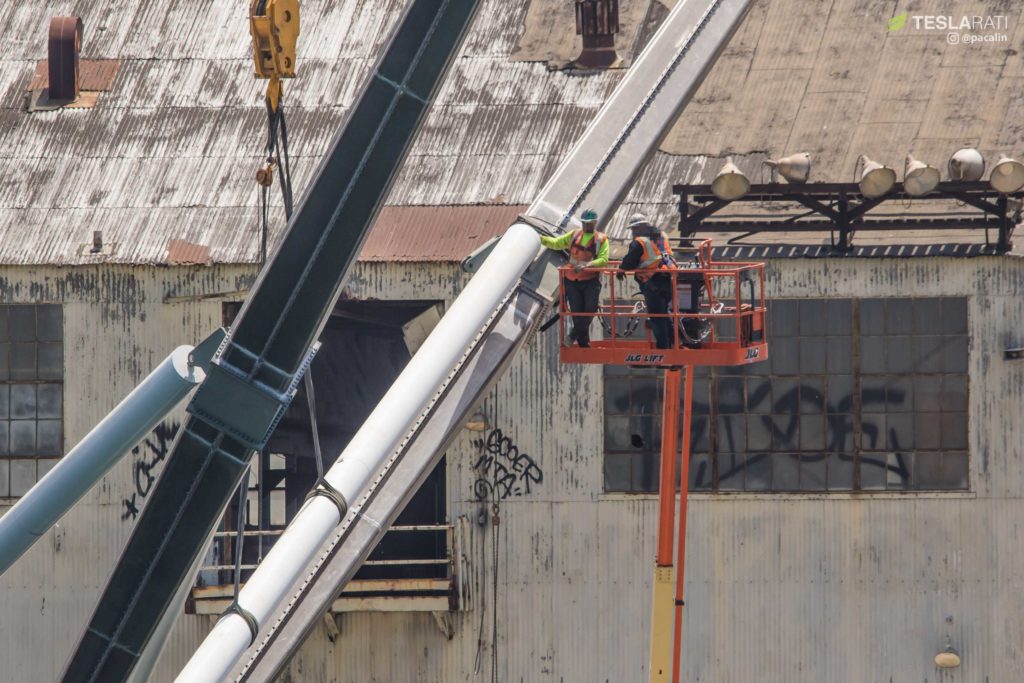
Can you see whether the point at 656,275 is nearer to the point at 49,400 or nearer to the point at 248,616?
the point at 248,616

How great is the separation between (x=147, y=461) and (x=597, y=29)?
11.7m

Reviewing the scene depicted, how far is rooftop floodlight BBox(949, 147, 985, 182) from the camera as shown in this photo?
2373 cm

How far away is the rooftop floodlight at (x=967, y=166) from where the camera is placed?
23.7 m

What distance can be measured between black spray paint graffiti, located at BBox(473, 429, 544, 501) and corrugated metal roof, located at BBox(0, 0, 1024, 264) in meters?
3.58

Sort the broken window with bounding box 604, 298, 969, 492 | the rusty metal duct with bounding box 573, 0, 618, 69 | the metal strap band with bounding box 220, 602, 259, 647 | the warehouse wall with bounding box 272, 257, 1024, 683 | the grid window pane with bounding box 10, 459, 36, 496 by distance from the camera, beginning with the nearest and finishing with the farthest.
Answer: the metal strap band with bounding box 220, 602, 259, 647 → the warehouse wall with bounding box 272, 257, 1024, 683 → the broken window with bounding box 604, 298, 969, 492 → the grid window pane with bounding box 10, 459, 36, 496 → the rusty metal duct with bounding box 573, 0, 618, 69

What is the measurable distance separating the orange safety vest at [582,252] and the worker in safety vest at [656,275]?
37 cm

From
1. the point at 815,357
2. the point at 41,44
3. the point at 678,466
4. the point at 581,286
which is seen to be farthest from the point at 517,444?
the point at 41,44

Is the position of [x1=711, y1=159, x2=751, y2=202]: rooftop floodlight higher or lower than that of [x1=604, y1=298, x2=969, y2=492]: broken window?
higher

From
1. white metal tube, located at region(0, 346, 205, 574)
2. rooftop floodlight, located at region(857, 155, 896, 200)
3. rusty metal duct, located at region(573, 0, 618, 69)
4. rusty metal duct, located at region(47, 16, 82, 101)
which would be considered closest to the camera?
white metal tube, located at region(0, 346, 205, 574)

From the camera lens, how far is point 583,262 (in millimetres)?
18391

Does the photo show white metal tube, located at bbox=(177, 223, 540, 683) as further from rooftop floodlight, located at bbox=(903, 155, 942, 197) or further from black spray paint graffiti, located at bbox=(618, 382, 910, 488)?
rooftop floodlight, located at bbox=(903, 155, 942, 197)

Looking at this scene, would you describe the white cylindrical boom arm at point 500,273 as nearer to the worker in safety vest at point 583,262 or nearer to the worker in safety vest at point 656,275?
the worker in safety vest at point 583,262

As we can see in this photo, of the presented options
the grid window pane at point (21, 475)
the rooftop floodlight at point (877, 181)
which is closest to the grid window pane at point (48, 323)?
the grid window pane at point (21, 475)

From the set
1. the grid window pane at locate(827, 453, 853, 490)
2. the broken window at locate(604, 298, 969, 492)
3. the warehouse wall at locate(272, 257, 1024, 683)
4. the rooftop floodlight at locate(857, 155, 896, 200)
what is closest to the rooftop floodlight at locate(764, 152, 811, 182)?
the rooftop floodlight at locate(857, 155, 896, 200)
